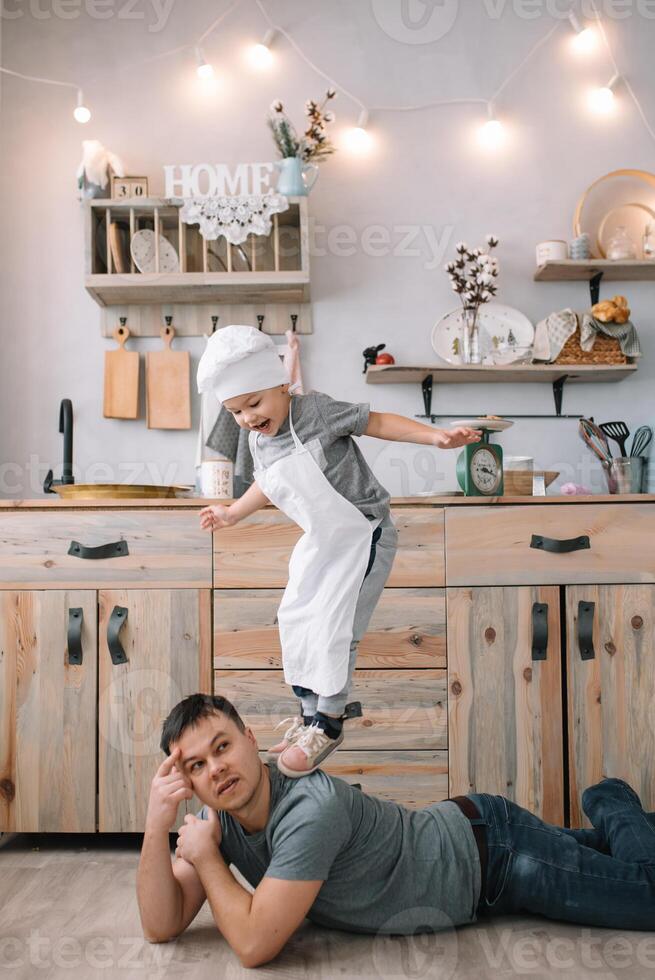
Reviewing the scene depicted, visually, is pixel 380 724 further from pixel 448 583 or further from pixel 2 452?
pixel 2 452

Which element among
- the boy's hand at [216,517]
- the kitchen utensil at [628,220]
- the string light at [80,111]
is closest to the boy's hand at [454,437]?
the boy's hand at [216,517]

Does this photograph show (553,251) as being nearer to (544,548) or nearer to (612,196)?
(612,196)

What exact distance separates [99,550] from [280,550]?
462 millimetres

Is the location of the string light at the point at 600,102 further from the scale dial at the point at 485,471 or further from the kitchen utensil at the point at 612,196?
the scale dial at the point at 485,471

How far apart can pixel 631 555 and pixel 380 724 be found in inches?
30.3

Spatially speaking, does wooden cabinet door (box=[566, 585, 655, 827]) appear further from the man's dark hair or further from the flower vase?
the man's dark hair

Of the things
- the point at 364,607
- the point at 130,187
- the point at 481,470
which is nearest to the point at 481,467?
the point at 481,470

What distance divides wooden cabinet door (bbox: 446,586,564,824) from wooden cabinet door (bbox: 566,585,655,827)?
0.14 ft

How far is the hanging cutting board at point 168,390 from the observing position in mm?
2828

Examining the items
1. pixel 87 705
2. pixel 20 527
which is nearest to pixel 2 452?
pixel 20 527

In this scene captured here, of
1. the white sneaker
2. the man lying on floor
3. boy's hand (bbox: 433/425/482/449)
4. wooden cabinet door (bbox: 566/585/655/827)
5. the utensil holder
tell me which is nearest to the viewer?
the man lying on floor

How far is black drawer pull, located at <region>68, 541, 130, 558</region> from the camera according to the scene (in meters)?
2.22

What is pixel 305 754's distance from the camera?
1500 mm

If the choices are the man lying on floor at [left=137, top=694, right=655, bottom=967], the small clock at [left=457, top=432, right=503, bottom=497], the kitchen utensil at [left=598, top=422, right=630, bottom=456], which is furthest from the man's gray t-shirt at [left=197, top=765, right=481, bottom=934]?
the kitchen utensil at [left=598, top=422, right=630, bottom=456]
